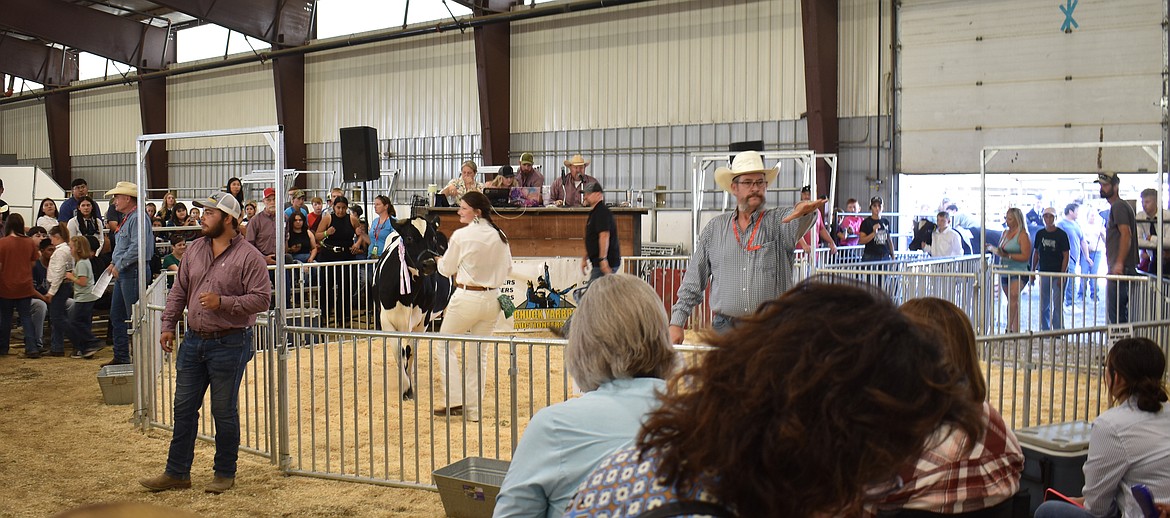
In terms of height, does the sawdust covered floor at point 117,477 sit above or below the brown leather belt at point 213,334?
below

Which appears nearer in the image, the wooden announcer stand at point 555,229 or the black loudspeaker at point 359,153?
the wooden announcer stand at point 555,229

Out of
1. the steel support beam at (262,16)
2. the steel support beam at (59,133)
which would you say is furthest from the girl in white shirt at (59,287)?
the steel support beam at (59,133)

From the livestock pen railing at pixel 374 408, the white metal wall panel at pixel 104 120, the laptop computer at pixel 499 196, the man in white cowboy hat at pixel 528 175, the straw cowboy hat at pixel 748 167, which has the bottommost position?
the livestock pen railing at pixel 374 408

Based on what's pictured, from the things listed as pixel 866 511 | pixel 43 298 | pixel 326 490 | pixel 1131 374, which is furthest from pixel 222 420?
pixel 43 298

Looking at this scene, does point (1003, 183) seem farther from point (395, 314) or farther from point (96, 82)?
point (96, 82)

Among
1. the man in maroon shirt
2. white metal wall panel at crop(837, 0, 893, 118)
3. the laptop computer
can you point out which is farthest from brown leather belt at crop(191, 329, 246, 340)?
white metal wall panel at crop(837, 0, 893, 118)

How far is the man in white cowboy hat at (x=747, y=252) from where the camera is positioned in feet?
18.2

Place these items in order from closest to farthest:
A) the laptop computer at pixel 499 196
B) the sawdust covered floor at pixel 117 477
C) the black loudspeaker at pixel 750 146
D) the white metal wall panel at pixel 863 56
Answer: the sawdust covered floor at pixel 117 477, the laptop computer at pixel 499 196, the black loudspeaker at pixel 750 146, the white metal wall panel at pixel 863 56

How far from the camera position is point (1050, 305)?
10.6 metres

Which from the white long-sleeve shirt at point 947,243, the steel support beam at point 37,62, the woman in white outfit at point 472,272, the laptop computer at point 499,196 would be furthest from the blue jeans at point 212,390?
the steel support beam at point 37,62

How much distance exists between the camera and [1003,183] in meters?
17.1

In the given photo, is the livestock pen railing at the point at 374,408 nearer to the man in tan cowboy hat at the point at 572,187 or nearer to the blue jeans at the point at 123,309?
the blue jeans at the point at 123,309

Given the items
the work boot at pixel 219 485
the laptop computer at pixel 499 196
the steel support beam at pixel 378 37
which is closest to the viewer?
the work boot at pixel 219 485

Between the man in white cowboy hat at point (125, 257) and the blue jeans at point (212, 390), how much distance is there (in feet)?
12.4
